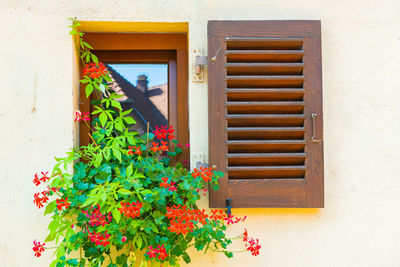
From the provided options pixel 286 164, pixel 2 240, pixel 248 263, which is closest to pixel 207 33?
pixel 286 164

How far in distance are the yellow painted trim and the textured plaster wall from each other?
4 centimetres

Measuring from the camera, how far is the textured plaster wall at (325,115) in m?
2.30

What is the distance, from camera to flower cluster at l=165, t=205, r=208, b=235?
1906 millimetres

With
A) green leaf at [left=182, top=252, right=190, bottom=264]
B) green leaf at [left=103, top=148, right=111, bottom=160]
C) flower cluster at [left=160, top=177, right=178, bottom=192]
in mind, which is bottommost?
green leaf at [left=182, top=252, right=190, bottom=264]

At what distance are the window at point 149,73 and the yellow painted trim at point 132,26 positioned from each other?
0.13 feet

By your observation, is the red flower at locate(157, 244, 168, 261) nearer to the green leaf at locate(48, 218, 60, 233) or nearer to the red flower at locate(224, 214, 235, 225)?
the red flower at locate(224, 214, 235, 225)

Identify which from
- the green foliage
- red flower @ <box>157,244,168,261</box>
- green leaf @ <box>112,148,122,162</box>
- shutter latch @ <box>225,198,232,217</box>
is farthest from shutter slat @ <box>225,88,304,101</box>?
red flower @ <box>157,244,168,261</box>

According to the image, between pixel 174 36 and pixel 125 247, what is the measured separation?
141 centimetres

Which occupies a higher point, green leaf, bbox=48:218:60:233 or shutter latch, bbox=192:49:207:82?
shutter latch, bbox=192:49:207:82

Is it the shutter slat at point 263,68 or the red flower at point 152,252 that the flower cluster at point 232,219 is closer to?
the red flower at point 152,252

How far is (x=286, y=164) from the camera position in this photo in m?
2.33

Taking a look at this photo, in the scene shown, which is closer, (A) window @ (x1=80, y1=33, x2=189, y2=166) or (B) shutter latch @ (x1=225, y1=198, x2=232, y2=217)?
(B) shutter latch @ (x1=225, y1=198, x2=232, y2=217)

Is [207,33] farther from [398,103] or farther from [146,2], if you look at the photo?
[398,103]

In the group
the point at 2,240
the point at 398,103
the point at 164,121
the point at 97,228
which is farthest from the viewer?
the point at 164,121
